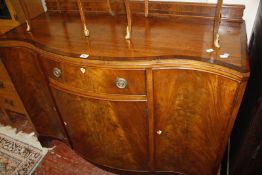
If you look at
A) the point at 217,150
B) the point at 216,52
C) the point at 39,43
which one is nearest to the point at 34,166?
the point at 39,43

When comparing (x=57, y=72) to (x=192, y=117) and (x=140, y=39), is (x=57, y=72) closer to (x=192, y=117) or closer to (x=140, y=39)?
(x=140, y=39)

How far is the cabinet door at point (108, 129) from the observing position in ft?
3.38

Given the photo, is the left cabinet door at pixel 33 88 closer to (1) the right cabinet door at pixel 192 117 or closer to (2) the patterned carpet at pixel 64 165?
(2) the patterned carpet at pixel 64 165

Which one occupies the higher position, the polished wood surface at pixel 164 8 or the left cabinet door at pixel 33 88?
the polished wood surface at pixel 164 8

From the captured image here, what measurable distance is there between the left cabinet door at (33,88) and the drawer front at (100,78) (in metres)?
0.17

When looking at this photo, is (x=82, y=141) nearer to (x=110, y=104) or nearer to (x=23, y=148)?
(x=110, y=104)

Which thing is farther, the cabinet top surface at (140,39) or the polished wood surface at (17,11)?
the polished wood surface at (17,11)

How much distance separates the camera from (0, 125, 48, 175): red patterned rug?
5.24ft

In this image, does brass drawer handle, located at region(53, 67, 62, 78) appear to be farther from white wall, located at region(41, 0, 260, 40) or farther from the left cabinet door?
white wall, located at region(41, 0, 260, 40)

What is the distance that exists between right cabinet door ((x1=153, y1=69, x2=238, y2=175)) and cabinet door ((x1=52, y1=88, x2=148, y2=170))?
9 centimetres

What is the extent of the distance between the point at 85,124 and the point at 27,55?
18.6 inches

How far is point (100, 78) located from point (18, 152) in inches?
48.2

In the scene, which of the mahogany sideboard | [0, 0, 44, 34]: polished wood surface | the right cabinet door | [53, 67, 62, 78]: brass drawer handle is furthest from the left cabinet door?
the right cabinet door

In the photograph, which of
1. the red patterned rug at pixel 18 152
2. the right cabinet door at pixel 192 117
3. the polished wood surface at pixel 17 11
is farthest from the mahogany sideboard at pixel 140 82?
the red patterned rug at pixel 18 152
